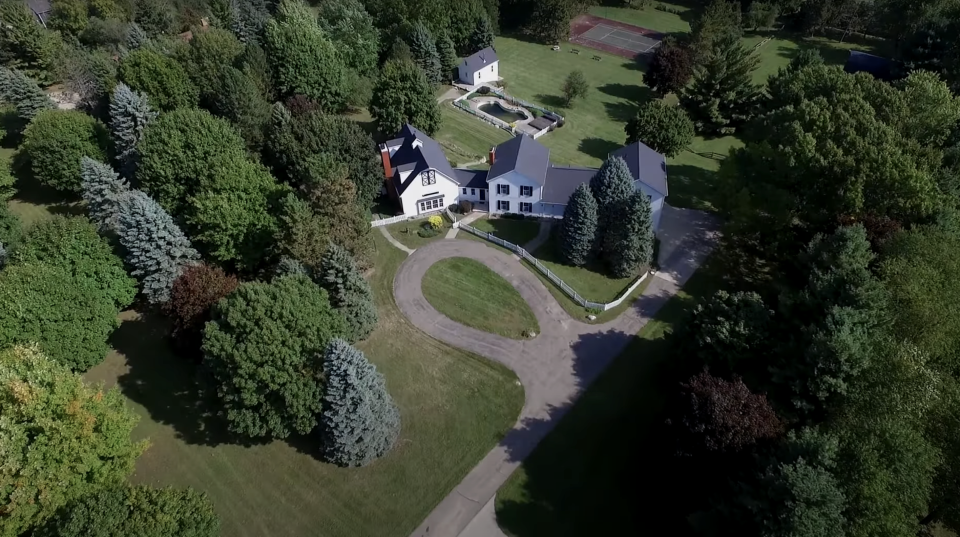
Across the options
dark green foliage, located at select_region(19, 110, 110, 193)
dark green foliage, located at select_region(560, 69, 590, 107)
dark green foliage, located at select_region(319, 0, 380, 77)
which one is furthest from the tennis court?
dark green foliage, located at select_region(19, 110, 110, 193)

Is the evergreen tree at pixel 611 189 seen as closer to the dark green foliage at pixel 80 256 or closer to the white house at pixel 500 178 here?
the white house at pixel 500 178

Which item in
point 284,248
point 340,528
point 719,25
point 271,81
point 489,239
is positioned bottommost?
point 340,528

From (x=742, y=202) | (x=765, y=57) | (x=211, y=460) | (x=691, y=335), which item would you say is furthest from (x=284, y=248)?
(x=765, y=57)

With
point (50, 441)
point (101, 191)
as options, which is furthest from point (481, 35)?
point (50, 441)

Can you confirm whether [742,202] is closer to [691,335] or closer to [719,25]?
[691,335]

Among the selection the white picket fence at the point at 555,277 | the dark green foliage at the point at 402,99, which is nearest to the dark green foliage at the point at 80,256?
the white picket fence at the point at 555,277
